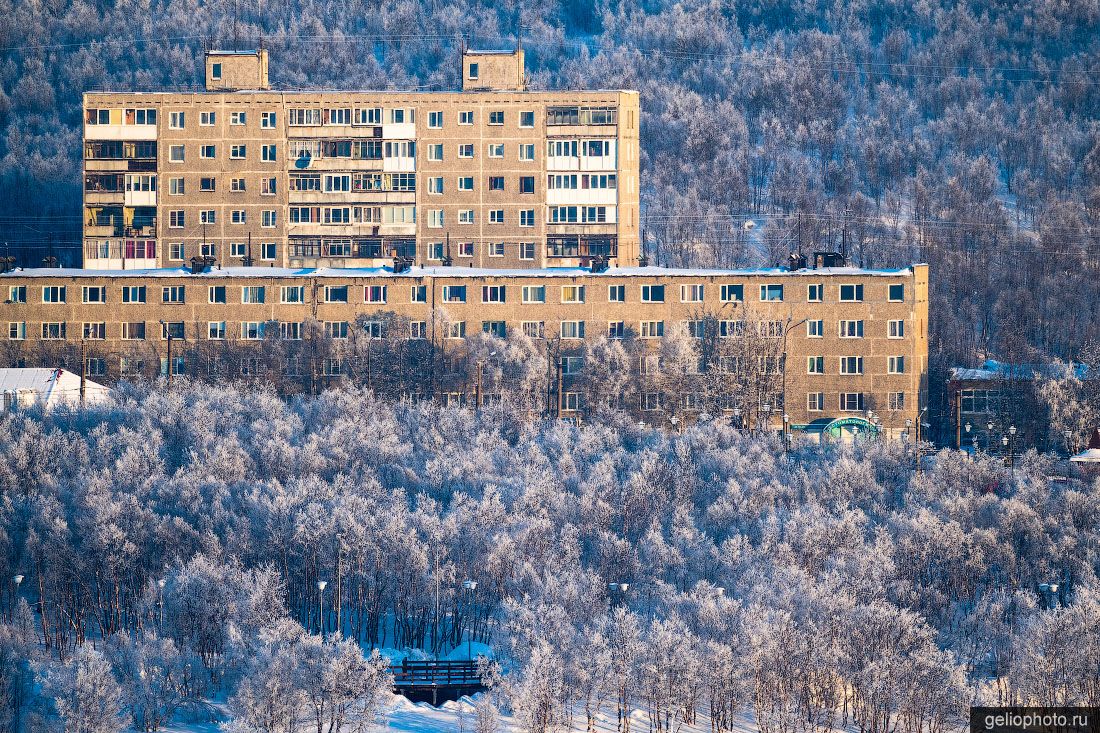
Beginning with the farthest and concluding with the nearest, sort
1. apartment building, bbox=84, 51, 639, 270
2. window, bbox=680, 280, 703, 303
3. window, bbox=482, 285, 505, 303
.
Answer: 1. apartment building, bbox=84, 51, 639, 270
2. window, bbox=482, 285, 505, 303
3. window, bbox=680, 280, 703, 303

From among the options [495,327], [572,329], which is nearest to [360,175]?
[495,327]

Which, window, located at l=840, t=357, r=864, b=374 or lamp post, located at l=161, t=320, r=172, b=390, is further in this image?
→ lamp post, located at l=161, t=320, r=172, b=390

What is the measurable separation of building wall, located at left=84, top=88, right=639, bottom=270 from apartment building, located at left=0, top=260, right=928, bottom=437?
10.4 m

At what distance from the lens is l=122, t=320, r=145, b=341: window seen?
327ft

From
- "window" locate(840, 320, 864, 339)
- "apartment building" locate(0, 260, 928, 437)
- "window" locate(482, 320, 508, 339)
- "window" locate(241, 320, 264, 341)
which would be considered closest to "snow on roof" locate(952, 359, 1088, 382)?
"apartment building" locate(0, 260, 928, 437)

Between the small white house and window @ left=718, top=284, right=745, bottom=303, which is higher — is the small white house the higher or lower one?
the lower one

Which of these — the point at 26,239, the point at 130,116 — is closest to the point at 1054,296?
the point at 130,116

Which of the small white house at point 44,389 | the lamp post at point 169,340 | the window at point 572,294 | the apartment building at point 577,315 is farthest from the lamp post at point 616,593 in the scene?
the lamp post at point 169,340

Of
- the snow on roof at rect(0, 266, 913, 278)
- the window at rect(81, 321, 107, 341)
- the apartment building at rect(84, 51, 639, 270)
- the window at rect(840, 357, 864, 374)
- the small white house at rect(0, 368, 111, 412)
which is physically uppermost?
the apartment building at rect(84, 51, 639, 270)

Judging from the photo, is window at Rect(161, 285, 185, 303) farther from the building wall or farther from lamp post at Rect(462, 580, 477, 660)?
lamp post at Rect(462, 580, 477, 660)

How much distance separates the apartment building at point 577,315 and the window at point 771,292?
71mm

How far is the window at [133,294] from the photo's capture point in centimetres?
10038

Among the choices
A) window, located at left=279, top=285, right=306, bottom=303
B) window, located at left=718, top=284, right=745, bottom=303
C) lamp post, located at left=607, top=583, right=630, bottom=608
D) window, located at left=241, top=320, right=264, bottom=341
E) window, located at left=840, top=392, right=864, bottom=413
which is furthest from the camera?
window, located at left=279, top=285, right=306, bottom=303

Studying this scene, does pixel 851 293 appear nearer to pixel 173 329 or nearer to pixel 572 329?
pixel 572 329
